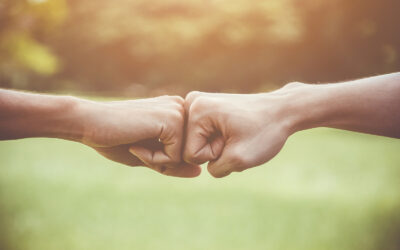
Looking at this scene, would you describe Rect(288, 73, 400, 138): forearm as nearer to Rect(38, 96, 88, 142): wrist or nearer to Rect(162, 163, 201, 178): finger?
Rect(162, 163, 201, 178): finger

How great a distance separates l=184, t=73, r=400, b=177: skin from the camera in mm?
1588

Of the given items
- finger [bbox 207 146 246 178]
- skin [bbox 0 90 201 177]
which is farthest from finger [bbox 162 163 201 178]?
finger [bbox 207 146 246 178]

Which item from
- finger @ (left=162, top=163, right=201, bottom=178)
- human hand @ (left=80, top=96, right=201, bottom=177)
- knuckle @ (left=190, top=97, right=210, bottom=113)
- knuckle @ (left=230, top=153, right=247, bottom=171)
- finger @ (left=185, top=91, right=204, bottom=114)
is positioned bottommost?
knuckle @ (left=230, top=153, right=247, bottom=171)

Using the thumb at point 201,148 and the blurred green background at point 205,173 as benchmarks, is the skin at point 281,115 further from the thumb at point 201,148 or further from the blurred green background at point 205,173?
the blurred green background at point 205,173

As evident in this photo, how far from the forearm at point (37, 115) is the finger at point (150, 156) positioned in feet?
0.72

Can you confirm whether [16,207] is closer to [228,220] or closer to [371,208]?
[228,220]

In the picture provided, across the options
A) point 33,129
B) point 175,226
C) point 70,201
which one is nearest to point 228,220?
point 175,226

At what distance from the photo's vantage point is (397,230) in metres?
3.45

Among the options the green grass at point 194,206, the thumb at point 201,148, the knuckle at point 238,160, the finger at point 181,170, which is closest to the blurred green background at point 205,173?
the green grass at point 194,206

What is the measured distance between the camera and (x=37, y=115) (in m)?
1.59

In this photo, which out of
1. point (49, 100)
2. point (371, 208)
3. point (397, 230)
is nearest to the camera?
point (49, 100)

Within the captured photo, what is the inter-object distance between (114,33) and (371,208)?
946 cm

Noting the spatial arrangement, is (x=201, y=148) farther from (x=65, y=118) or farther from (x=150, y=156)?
(x=65, y=118)

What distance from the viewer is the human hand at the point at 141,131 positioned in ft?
5.33
